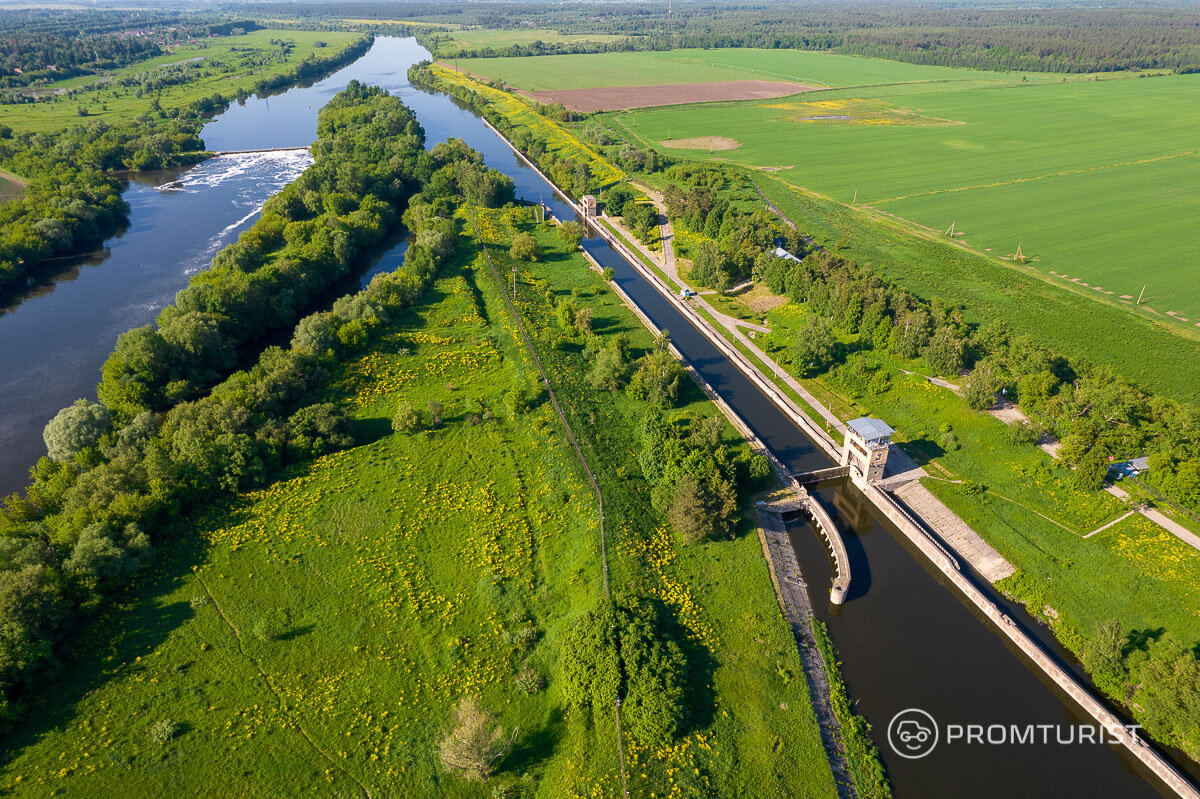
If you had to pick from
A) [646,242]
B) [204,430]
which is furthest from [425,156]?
[204,430]

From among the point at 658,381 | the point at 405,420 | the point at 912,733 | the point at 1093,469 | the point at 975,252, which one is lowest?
the point at 912,733

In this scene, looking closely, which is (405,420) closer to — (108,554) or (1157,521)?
(108,554)

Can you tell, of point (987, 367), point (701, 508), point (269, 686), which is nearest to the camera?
point (269, 686)

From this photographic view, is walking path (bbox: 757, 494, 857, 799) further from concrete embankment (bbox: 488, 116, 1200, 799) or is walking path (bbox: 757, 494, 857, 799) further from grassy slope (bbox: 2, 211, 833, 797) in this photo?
concrete embankment (bbox: 488, 116, 1200, 799)

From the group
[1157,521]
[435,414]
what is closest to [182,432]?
[435,414]

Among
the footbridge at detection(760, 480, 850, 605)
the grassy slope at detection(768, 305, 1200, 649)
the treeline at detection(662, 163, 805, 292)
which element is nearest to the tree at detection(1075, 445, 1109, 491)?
the grassy slope at detection(768, 305, 1200, 649)

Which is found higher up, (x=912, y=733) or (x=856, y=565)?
(x=856, y=565)
